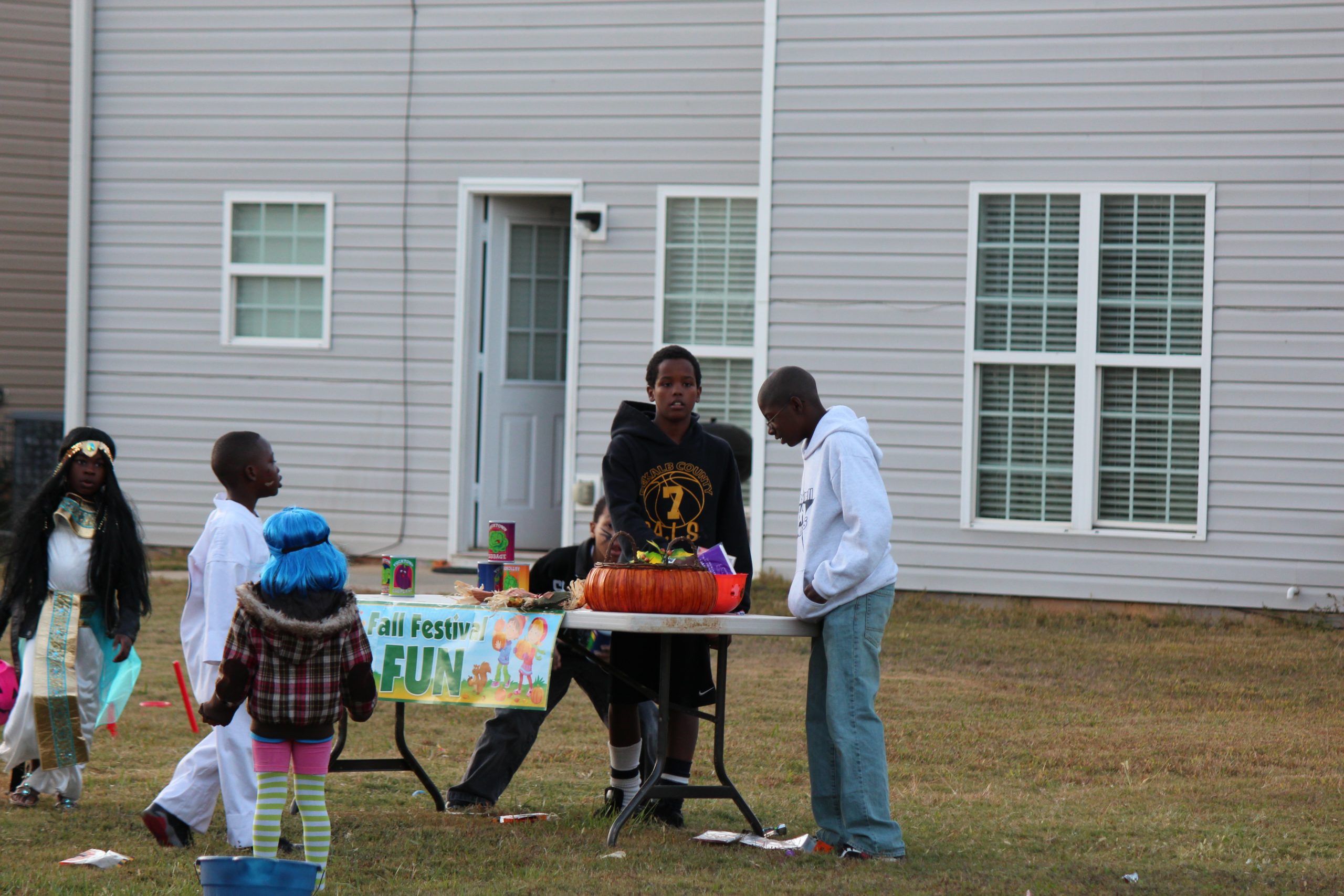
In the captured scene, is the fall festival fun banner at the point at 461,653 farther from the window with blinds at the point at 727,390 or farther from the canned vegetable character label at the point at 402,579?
the window with blinds at the point at 727,390

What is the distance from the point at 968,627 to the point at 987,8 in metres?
4.11

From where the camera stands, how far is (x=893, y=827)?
4.90 m

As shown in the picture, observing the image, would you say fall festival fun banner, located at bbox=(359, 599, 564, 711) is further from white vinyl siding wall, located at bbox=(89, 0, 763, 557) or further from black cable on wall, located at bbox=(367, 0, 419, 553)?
black cable on wall, located at bbox=(367, 0, 419, 553)

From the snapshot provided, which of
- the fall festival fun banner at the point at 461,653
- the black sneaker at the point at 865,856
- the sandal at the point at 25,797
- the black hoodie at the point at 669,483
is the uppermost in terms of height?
the black hoodie at the point at 669,483

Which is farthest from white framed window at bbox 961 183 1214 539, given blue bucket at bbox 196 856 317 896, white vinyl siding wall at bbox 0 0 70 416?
white vinyl siding wall at bbox 0 0 70 416

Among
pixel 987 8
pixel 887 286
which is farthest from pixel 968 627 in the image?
pixel 987 8

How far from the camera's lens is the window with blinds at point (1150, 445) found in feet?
31.5

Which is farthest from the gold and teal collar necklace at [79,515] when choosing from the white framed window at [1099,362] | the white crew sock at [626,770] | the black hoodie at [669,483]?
the white framed window at [1099,362]

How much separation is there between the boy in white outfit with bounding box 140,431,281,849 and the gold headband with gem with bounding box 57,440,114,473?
0.91 meters

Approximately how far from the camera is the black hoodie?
5.38 meters

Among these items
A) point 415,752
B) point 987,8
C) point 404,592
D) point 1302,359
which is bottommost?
point 415,752

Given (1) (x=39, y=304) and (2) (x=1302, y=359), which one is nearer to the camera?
(2) (x=1302, y=359)

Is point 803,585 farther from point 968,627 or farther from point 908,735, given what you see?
point 968,627

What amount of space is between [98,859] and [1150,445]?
7063mm
